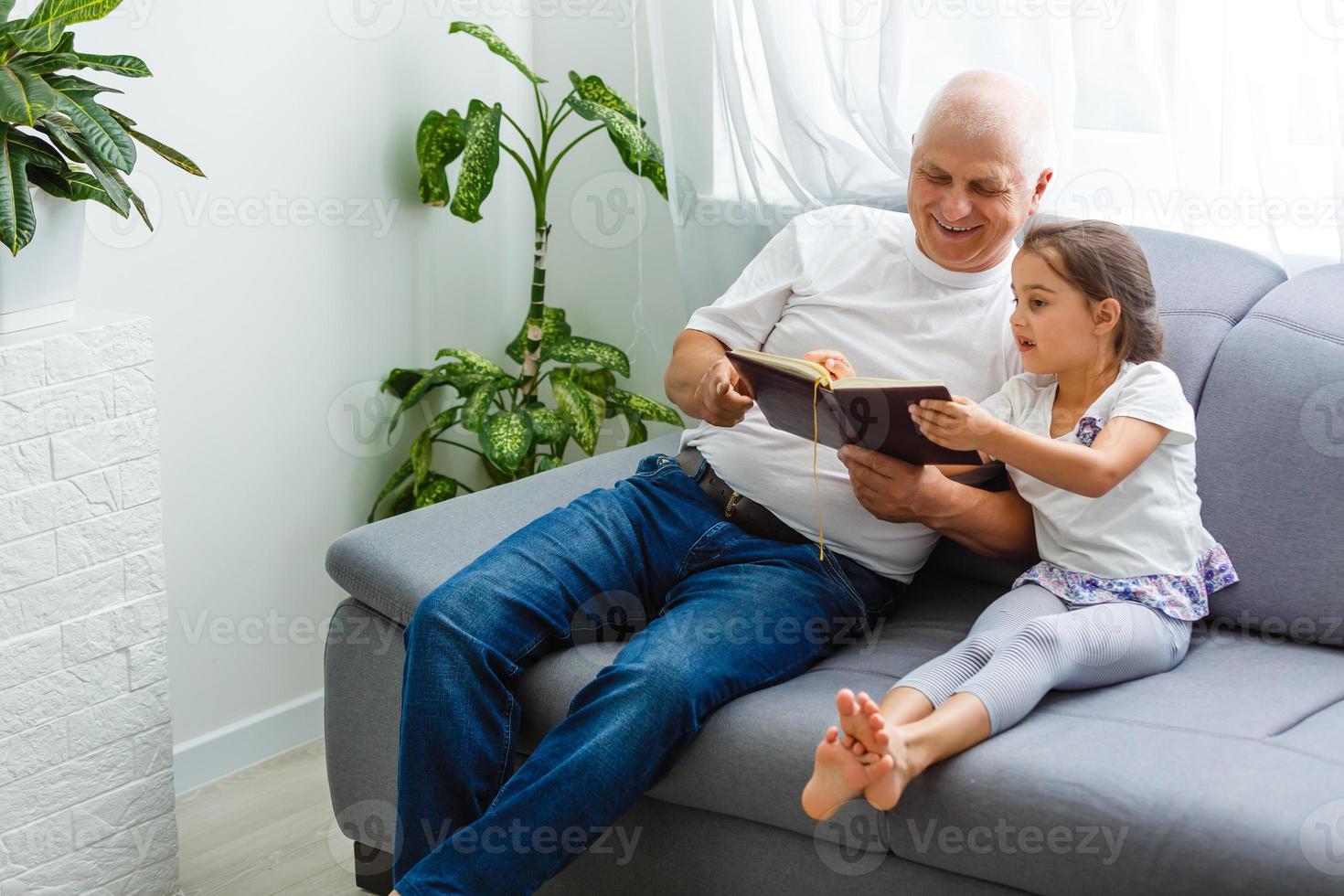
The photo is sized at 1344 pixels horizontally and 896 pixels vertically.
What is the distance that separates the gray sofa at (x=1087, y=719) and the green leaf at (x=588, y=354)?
0.43 metres

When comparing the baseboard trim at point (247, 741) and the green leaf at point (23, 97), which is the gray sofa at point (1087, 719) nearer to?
the baseboard trim at point (247, 741)

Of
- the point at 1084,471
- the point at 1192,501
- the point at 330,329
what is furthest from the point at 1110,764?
the point at 330,329

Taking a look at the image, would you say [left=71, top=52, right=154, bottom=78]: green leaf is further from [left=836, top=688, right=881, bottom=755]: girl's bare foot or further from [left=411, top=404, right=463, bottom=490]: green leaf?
[left=836, top=688, right=881, bottom=755]: girl's bare foot

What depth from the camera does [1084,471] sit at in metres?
1.57

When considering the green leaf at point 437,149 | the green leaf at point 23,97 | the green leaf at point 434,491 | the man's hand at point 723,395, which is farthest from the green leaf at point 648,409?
the green leaf at point 23,97

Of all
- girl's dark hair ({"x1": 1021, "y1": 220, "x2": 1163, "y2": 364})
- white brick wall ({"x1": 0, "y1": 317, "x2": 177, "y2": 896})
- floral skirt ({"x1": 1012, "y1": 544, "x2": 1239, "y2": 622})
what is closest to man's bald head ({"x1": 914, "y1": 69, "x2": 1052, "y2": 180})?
girl's dark hair ({"x1": 1021, "y1": 220, "x2": 1163, "y2": 364})

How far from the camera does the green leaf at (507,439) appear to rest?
239 centimetres

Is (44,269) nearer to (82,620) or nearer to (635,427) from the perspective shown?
(82,620)

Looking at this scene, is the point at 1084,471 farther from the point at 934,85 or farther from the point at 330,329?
the point at 330,329

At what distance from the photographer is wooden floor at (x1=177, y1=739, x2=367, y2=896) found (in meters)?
2.01

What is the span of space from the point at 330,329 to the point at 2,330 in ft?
2.59

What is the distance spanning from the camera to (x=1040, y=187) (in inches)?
73.3

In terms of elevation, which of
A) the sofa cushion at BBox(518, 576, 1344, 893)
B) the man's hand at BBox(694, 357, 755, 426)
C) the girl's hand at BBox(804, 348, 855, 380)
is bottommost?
the sofa cushion at BBox(518, 576, 1344, 893)

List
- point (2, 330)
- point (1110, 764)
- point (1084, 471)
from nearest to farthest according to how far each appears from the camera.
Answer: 1. point (1110, 764)
2. point (1084, 471)
3. point (2, 330)
